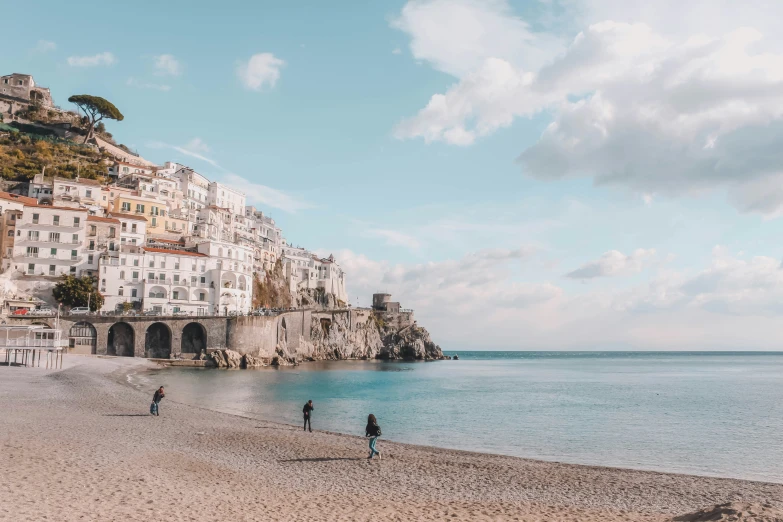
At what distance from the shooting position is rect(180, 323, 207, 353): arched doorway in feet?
280

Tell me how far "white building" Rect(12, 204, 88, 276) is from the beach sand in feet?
189

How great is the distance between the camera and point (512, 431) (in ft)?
114

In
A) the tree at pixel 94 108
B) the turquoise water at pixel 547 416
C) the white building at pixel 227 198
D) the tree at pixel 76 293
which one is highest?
the tree at pixel 94 108

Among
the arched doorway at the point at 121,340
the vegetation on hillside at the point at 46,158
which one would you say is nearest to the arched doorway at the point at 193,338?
the arched doorway at the point at 121,340

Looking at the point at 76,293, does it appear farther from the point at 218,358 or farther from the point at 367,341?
the point at 367,341

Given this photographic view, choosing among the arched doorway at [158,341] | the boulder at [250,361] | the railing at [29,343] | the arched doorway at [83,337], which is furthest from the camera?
the boulder at [250,361]

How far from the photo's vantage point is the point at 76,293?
77188 millimetres

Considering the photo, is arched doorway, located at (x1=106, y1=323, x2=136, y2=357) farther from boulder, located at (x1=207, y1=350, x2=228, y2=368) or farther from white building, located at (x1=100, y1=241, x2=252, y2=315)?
boulder, located at (x1=207, y1=350, x2=228, y2=368)

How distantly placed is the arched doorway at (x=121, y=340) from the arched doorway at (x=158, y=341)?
2.61 meters

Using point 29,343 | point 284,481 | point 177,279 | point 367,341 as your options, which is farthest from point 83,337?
point 367,341

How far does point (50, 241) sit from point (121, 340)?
17.3 m

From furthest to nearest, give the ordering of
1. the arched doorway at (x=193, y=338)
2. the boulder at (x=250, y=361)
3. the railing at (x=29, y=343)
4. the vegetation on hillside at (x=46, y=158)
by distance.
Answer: the vegetation on hillside at (x=46, y=158), the arched doorway at (x=193, y=338), the boulder at (x=250, y=361), the railing at (x=29, y=343)

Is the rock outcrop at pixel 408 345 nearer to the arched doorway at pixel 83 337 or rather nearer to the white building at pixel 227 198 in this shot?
the white building at pixel 227 198

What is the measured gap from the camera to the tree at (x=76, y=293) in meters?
76.9
